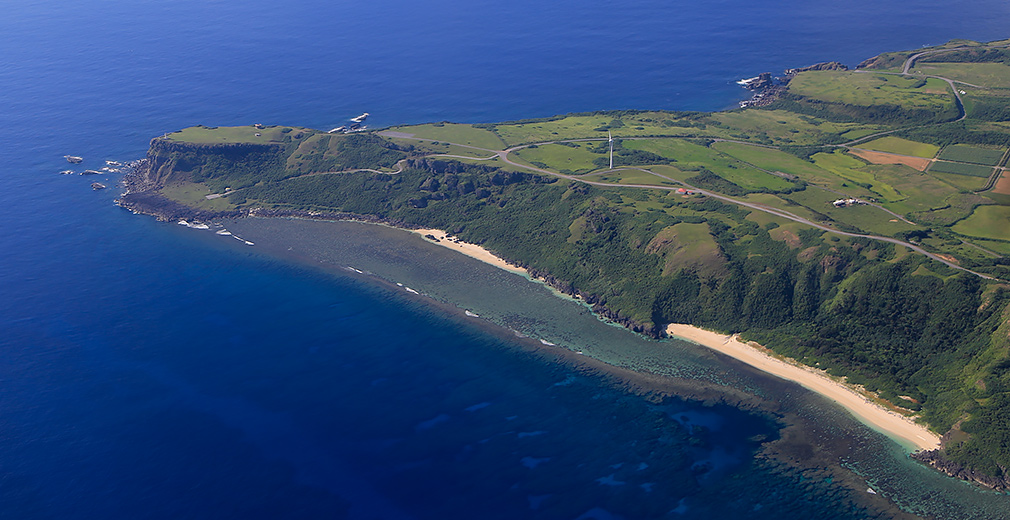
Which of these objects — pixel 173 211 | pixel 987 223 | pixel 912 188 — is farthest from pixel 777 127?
pixel 173 211

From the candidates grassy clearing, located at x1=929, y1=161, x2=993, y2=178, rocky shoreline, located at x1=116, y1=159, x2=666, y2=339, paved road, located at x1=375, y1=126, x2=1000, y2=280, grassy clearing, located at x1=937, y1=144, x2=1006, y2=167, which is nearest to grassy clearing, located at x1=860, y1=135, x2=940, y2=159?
grassy clearing, located at x1=937, y1=144, x2=1006, y2=167

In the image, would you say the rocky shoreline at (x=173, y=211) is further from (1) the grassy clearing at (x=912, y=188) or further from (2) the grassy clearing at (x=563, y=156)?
(1) the grassy clearing at (x=912, y=188)

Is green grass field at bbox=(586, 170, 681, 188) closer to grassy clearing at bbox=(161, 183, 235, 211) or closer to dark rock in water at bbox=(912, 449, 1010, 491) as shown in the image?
dark rock in water at bbox=(912, 449, 1010, 491)

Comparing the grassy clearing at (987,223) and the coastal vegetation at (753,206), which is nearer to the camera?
the coastal vegetation at (753,206)

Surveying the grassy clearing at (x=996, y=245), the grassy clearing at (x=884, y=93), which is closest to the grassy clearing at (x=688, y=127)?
the grassy clearing at (x=884, y=93)

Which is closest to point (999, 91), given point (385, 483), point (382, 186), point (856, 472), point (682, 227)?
point (682, 227)

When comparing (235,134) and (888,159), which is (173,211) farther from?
(888,159)

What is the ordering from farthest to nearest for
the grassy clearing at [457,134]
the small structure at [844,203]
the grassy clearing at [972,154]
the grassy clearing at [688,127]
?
the grassy clearing at [688,127] → the grassy clearing at [457,134] → the grassy clearing at [972,154] → the small structure at [844,203]
